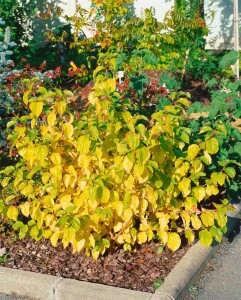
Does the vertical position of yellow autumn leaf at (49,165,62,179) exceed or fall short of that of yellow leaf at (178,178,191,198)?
it exceeds it

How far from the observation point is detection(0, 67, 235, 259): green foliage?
437cm

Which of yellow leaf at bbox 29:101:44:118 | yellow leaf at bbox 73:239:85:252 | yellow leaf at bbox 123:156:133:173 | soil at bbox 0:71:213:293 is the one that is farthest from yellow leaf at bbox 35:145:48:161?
soil at bbox 0:71:213:293

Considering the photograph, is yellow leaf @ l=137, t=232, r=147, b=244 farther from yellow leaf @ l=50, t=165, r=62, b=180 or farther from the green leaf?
yellow leaf @ l=50, t=165, r=62, b=180

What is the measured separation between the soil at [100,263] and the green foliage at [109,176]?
11 cm

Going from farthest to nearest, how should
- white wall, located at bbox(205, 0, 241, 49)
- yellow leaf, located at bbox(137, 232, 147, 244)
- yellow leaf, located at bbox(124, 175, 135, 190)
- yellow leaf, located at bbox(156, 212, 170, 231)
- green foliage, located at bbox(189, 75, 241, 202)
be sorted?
white wall, located at bbox(205, 0, 241, 49)
green foliage, located at bbox(189, 75, 241, 202)
yellow leaf, located at bbox(137, 232, 147, 244)
yellow leaf, located at bbox(156, 212, 170, 231)
yellow leaf, located at bbox(124, 175, 135, 190)

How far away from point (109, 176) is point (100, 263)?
766mm

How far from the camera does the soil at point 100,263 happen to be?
4.61 meters

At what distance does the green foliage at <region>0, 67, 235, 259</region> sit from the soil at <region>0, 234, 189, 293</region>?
11 centimetres

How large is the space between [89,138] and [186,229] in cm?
109

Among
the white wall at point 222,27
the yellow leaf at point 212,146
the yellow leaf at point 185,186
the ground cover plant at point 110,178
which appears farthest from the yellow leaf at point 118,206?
the white wall at point 222,27

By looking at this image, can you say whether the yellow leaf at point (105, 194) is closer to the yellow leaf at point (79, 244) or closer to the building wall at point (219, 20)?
the yellow leaf at point (79, 244)

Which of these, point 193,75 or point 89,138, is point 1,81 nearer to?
point 89,138

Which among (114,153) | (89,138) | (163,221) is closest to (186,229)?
(163,221)

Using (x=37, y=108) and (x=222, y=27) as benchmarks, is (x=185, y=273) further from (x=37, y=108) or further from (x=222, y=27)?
(x=222, y=27)
